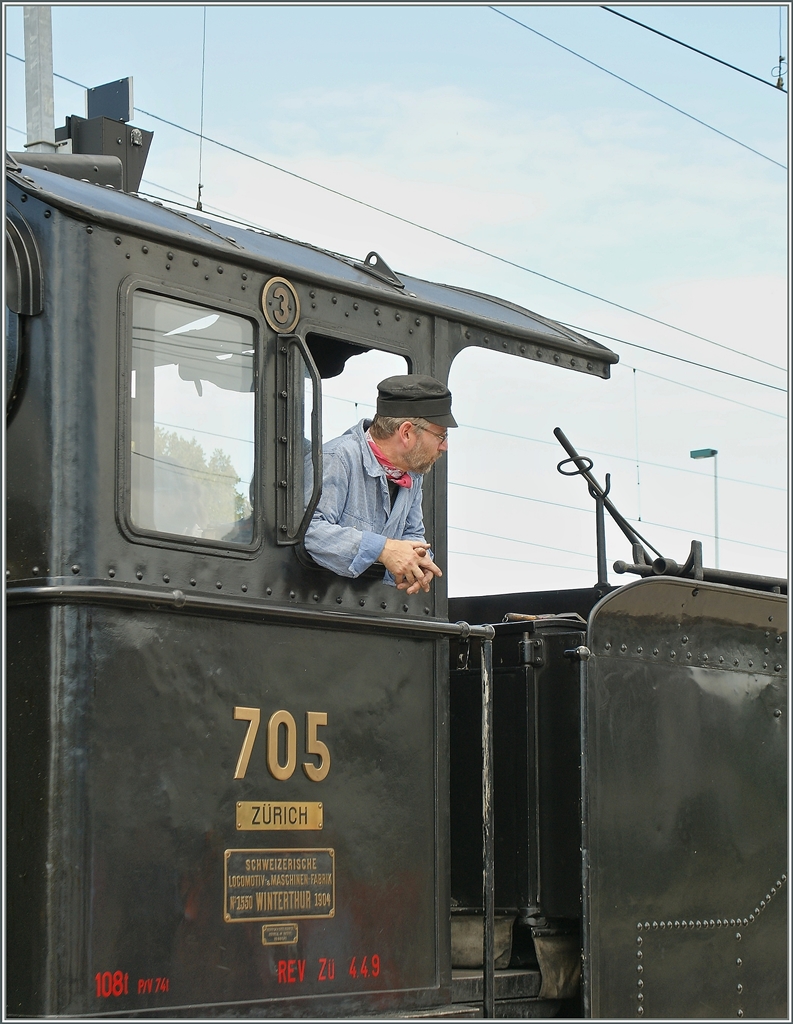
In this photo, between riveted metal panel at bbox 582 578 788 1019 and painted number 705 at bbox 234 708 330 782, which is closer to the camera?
painted number 705 at bbox 234 708 330 782

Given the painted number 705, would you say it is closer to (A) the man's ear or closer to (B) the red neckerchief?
(B) the red neckerchief

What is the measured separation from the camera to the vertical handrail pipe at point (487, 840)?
407 cm

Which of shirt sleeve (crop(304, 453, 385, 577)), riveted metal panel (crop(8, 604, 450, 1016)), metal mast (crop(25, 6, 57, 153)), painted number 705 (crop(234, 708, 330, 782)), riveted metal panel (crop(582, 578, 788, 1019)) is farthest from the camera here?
metal mast (crop(25, 6, 57, 153))

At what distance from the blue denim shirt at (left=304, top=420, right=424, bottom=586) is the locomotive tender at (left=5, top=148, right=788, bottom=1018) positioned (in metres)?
0.08

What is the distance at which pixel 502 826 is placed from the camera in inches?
184

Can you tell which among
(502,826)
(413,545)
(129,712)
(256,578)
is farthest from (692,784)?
(129,712)

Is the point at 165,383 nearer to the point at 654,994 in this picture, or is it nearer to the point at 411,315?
the point at 411,315

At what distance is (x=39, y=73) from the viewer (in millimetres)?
8812

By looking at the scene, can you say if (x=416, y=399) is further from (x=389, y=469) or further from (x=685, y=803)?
(x=685, y=803)

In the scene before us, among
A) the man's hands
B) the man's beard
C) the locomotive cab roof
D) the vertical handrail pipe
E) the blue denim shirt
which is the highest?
the locomotive cab roof

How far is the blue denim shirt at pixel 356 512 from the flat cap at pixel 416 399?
13 cm

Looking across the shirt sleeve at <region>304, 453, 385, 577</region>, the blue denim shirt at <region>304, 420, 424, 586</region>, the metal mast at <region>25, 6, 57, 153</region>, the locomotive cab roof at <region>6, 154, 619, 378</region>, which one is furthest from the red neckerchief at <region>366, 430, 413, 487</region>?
the metal mast at <region>25, 6, 57, 153</region>

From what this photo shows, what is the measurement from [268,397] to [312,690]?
81 cm

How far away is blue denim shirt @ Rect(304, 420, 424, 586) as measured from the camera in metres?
3.78
